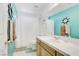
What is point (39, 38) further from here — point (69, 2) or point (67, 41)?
point (69, 2)

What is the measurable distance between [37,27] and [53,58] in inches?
17.9

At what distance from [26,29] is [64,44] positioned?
550 millimetres

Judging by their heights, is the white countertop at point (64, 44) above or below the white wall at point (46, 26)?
below

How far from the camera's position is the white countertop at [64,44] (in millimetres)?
1131

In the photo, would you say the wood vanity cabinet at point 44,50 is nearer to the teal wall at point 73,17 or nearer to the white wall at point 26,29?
the white wall at point 26,29

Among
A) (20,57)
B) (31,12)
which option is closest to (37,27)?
(31,12)

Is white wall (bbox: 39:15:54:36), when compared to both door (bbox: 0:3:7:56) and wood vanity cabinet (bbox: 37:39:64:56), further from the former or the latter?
door (bbox: 0:3:7:56)

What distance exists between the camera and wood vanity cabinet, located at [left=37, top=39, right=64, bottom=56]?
1.24 m

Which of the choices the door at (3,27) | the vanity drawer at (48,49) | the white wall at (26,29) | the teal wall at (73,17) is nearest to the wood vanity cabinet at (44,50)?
the vanity drawer at (48,49)

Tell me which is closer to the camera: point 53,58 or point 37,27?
point 53,58

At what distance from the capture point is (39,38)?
4.66 ft

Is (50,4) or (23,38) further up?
(50,4)

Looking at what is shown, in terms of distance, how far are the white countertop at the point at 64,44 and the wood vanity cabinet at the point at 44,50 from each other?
0.04 meters

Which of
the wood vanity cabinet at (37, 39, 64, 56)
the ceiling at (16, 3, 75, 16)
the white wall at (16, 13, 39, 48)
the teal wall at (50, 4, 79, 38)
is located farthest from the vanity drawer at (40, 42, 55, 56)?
the ceiling at (16, 3, 75, 16)
